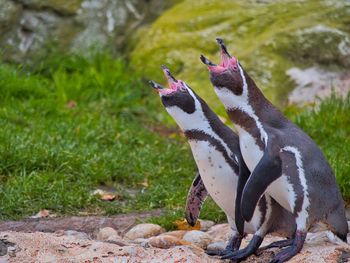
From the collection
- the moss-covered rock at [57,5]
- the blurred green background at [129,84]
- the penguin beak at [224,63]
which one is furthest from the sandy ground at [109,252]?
the moss-covered rock at [57,5]

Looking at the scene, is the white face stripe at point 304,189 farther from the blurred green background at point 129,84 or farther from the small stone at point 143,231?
the blurred green background at point 129,84

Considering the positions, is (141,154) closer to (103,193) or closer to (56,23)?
(103,193)

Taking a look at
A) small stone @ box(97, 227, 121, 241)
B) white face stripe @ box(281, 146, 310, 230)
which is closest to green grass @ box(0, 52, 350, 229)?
small stone @ box(97, 227, 121, 241)

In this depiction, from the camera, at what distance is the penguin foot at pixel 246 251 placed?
4.18 metres

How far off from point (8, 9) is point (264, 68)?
2974 millimetres

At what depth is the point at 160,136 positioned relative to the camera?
834 cm

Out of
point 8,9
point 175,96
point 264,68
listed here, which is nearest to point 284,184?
point 175,96

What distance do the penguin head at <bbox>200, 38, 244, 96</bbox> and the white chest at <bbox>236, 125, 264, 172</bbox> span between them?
203 millimetres

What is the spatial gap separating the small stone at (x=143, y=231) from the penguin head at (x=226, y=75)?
59.5 inches

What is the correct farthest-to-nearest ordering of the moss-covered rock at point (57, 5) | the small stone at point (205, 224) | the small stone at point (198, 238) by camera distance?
the moss-covered rock at point (57, 5), the small stone at point (205, 224), the small stone at point (198, 238)

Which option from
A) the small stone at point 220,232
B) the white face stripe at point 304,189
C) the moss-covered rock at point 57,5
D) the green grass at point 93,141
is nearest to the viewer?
the white face stripe at point 304,189

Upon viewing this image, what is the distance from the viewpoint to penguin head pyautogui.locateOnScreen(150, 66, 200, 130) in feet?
14.1

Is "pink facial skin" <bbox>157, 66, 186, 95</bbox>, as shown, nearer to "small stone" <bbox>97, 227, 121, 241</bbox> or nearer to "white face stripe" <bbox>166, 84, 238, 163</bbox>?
"white face stripe" <bbox>166, 84, 238, 163</bbox>

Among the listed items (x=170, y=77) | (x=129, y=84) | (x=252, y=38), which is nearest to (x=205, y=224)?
(x=170, y=77)
